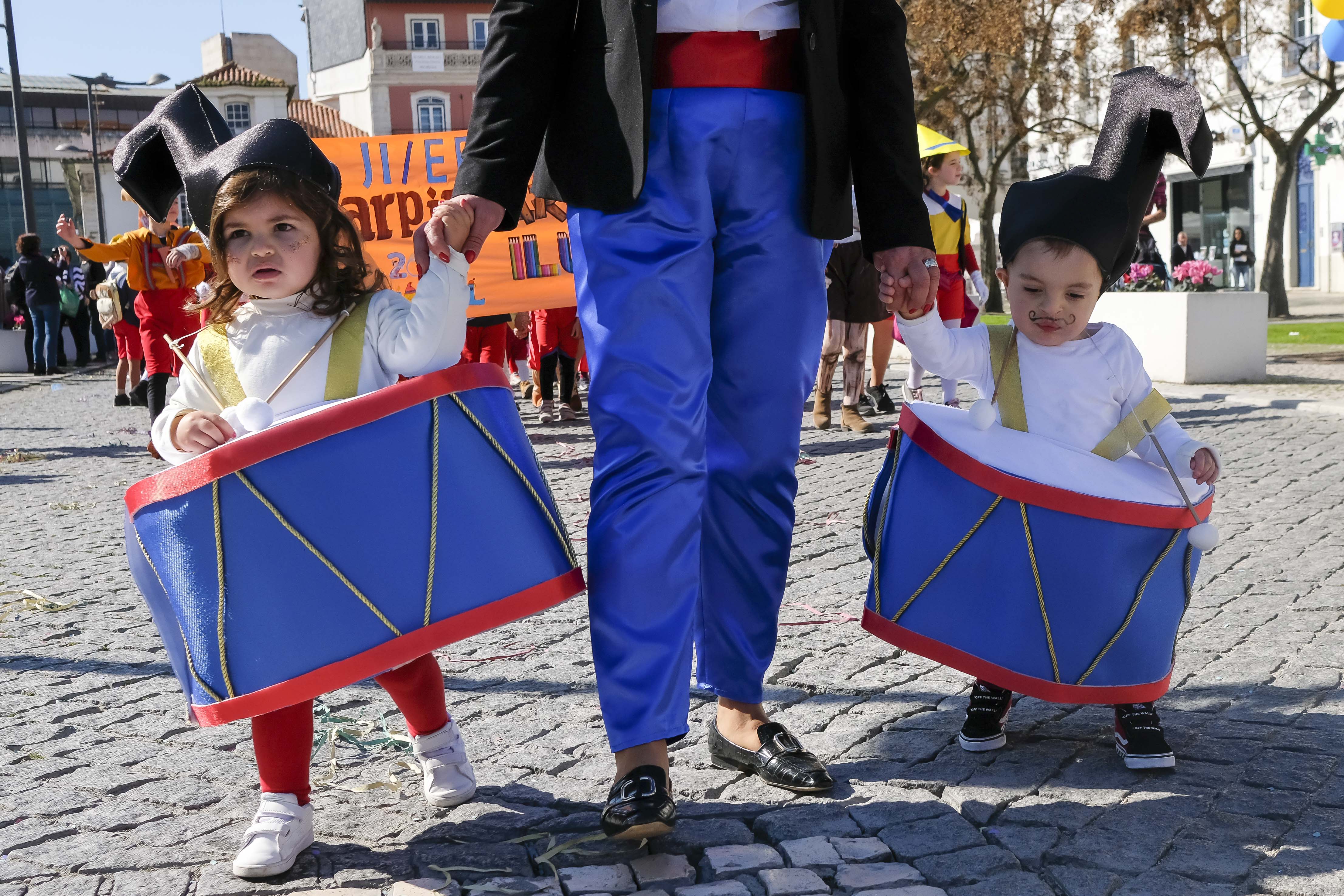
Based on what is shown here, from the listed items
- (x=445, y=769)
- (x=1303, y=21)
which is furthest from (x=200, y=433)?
(x=1303, y=21)

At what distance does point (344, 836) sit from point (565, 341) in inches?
288

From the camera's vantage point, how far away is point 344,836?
8.36ft

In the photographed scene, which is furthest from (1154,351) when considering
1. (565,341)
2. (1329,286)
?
(1329,286)

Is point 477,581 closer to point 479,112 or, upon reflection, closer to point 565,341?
point 479,112

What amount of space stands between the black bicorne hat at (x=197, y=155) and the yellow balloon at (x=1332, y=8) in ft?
26.7

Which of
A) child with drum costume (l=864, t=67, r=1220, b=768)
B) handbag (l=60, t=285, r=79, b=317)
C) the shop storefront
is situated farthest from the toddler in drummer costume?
the shop storefront

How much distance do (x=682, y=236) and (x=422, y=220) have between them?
710cm

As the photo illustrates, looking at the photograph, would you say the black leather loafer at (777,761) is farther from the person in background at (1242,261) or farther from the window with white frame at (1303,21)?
the person in background at (1242,261)

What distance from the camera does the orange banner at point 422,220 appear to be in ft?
30.1

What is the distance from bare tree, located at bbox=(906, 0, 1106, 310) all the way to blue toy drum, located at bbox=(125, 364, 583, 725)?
18.1 m

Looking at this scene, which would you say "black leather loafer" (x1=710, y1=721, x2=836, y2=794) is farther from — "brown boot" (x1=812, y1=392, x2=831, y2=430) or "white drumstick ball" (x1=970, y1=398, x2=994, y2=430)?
"brown boot" (x1=812, y1=392, x2=831, y2=430)

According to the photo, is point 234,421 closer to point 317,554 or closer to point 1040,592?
point 317,554

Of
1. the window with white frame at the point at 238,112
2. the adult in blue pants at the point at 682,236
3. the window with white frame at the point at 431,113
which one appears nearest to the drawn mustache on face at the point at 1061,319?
the adult in blue pants at the point at 682,236

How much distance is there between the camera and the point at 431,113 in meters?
62.3
